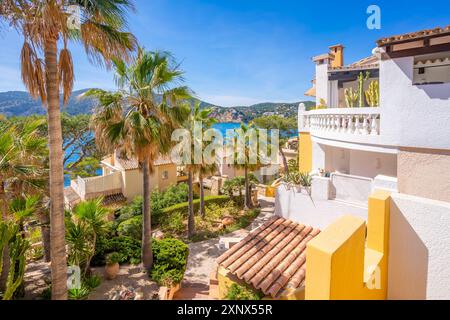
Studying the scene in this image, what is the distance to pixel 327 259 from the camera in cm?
383

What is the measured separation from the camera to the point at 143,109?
34.1ft

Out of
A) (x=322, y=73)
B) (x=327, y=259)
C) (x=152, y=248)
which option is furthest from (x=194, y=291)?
(x=322, y=73)

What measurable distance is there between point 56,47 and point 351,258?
329 inches

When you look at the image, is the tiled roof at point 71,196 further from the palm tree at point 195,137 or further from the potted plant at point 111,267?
the potted plant at point 111,267

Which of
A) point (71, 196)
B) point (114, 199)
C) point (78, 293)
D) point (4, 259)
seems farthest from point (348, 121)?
point (71, 196)

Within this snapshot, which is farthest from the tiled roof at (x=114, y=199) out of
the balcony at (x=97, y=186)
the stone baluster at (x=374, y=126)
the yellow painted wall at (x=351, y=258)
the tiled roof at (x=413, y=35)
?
the tiled roof at (x=413, y=35)

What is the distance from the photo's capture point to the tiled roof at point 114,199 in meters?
23.2

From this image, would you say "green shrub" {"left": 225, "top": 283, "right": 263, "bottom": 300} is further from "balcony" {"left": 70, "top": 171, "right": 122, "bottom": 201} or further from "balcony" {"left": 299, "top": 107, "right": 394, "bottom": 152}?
"balcony" {"left": 70, "top": 171, "right": 122, "bottom": 201}

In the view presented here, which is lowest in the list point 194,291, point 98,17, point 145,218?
point 194,291

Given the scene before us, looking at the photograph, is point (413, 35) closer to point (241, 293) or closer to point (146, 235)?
point (241, 293)

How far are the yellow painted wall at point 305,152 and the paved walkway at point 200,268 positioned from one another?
6655 millimetres

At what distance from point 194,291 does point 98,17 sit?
10.6 meters

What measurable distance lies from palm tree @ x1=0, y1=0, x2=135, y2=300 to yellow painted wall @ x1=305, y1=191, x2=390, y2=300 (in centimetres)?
646
